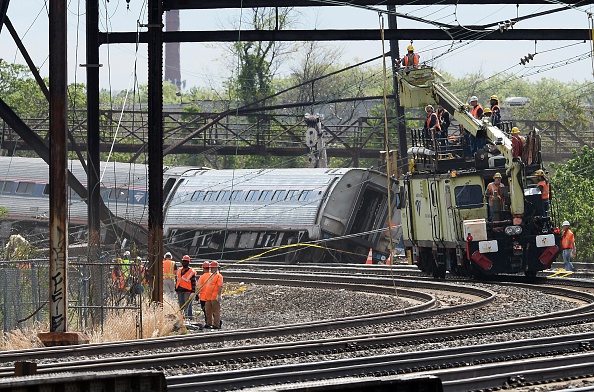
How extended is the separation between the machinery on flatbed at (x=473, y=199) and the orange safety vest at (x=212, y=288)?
6740 millimetres

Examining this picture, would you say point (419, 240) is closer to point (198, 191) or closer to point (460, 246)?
point (460, 246)

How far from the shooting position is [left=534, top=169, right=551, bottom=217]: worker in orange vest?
85.8ft

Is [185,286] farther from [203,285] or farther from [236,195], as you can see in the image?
[236,195]

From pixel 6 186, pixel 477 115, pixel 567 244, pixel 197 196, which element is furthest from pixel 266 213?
pixel 477 115

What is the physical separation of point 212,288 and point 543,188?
8.58 metres

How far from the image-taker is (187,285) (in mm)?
23125

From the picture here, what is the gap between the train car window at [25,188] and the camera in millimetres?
47750

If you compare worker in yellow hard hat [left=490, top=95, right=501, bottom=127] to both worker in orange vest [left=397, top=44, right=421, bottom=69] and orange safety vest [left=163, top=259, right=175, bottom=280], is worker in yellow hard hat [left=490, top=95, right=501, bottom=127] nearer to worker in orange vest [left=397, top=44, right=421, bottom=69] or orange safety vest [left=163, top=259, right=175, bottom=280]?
worker in orange vest [left=397, top=44, right=421, bottom=69]

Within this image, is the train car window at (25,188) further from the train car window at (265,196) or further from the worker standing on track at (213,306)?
the worker standing on track at (213,306)

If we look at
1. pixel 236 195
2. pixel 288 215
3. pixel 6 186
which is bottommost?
pixel 288 215

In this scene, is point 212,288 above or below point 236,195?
below

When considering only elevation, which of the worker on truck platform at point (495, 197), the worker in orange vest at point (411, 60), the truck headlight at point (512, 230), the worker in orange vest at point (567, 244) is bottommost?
the worker in orange vest at point (567, 244)

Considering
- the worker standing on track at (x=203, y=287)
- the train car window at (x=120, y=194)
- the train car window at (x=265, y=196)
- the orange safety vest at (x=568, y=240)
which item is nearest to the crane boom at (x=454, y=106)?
the orange safety vest at (x=568, y=240)

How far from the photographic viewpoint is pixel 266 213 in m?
42.1
